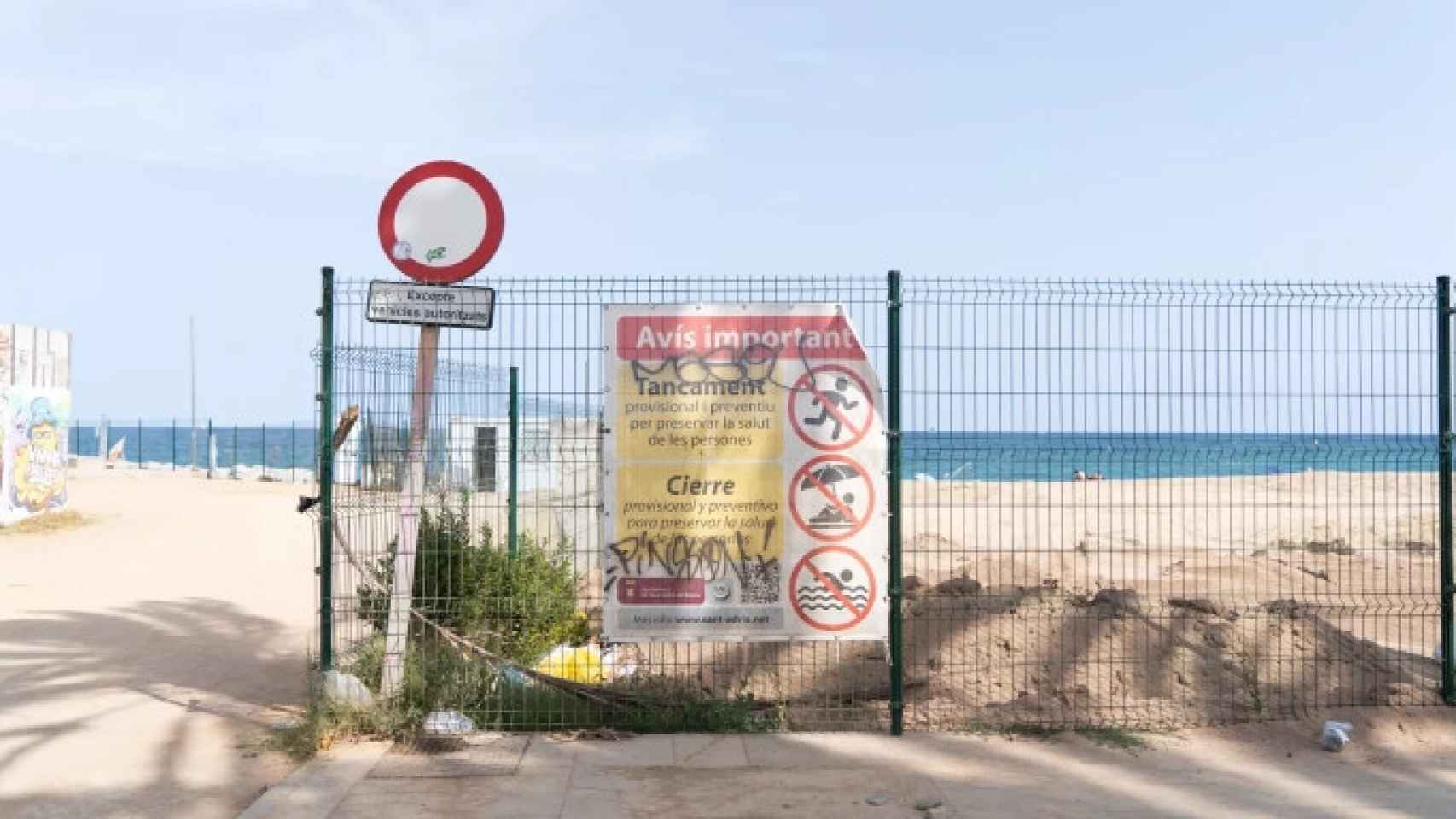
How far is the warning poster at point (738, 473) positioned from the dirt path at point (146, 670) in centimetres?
249

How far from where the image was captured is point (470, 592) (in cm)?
897

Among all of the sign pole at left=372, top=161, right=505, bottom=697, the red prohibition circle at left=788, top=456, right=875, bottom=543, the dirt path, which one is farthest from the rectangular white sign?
the dirt path

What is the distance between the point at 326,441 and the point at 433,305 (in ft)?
3.51

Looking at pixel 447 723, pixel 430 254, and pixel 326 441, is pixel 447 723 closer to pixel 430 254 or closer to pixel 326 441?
pixel 326 441

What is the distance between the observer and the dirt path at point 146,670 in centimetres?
699

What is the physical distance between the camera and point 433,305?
784 centimetres

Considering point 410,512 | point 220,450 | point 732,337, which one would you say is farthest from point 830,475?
point 220,450

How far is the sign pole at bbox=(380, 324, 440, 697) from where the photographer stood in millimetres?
7855

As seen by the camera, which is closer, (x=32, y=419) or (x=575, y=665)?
(x=575, y=665)

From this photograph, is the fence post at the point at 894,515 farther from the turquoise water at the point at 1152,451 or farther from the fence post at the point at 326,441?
the fence post at the point at 326,441

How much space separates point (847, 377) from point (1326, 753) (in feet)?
11.8

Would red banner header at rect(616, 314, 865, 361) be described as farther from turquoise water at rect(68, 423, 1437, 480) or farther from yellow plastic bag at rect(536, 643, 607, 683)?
yellow plastic bag at rect(536, 643, 607, 683)

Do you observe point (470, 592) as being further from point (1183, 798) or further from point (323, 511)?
point (1183, 798)

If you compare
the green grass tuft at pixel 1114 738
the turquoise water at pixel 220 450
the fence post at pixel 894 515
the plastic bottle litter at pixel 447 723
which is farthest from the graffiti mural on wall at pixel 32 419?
the turquoise water at pixel 220 450
